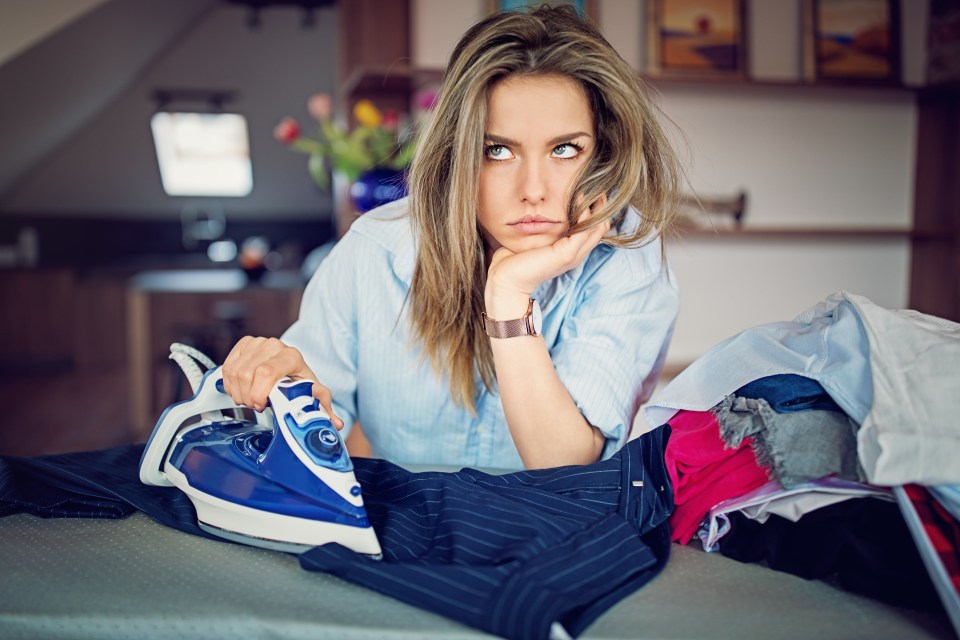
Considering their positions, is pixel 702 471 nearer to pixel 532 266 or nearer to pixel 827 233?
pixel 532 266

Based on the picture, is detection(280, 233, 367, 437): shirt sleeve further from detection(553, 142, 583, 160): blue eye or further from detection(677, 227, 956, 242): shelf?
detection(677, 227, 956, 242): shelf

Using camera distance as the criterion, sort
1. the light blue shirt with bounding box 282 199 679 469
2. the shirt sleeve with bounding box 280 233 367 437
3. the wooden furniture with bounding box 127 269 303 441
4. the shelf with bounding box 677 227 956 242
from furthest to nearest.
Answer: the wooden furniture with bounding box 127 269 303 441, the shelf with bounding box 677 227 956 242, the shirt sleeve with bounding box 280 233 367 437, the light blue shirt with bounding box 282 199 679 469

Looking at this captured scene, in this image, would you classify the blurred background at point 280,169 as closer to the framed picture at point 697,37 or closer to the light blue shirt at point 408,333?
the framed picture at point 697,37

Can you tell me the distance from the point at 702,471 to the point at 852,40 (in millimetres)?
3015

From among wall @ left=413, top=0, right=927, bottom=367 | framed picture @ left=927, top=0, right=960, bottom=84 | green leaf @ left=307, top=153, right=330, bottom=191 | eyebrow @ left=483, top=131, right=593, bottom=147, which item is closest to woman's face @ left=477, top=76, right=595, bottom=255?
eyebrow @ left=483, top=131, right=593, bottom=147

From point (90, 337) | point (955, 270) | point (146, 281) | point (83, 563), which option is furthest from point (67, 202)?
point (83, 563)

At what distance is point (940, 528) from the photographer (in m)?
0.77

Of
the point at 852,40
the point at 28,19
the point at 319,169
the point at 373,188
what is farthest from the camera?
the point at 28,19

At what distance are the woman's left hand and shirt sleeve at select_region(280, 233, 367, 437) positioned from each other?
12.1 inches

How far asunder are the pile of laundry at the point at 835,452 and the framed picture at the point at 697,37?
252 centimetres

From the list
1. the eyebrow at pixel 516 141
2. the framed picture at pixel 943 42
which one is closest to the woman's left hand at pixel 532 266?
the eyebrow at pixel 516 141

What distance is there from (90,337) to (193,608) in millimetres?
6043

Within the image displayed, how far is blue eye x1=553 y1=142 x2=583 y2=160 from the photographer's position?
1.20 m

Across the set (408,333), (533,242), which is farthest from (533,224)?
(408,333)
